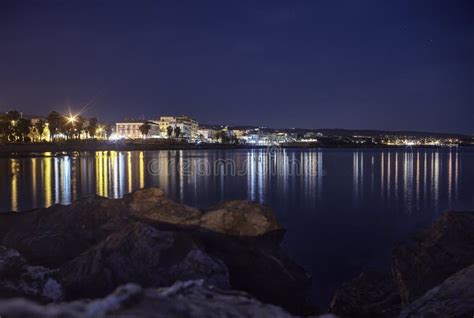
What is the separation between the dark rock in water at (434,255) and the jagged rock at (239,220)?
463 cm

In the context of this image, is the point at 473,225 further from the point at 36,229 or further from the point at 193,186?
the point at 193,186

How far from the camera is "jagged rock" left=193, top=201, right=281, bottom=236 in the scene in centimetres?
1346

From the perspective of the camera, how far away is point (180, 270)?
29.5ft

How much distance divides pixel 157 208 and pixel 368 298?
7512 mm

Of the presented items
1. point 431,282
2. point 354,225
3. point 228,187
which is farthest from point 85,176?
point 431,282

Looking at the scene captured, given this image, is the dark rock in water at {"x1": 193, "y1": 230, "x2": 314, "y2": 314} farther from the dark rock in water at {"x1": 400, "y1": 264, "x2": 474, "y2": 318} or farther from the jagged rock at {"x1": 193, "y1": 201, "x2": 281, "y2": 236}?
the dark rock in water at {"x1": 400, "y1": 264, "x2": 474, "y2": 318}

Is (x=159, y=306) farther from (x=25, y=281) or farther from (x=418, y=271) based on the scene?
(x=418, y=271)

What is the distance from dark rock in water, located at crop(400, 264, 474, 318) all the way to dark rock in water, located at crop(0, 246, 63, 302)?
20.9 ft

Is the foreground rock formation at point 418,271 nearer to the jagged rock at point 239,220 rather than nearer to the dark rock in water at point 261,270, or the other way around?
the dark rock in water at point 261,270

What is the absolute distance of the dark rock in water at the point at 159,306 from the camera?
353 centimetres

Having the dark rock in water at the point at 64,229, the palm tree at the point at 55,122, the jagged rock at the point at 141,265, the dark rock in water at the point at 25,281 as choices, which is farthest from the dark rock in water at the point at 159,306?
the palm tree at the point at 55,122

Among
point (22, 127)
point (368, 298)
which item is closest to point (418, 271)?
point (368, 298)

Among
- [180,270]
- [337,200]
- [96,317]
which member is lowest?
[337,200]

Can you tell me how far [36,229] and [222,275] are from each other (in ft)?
27.6
